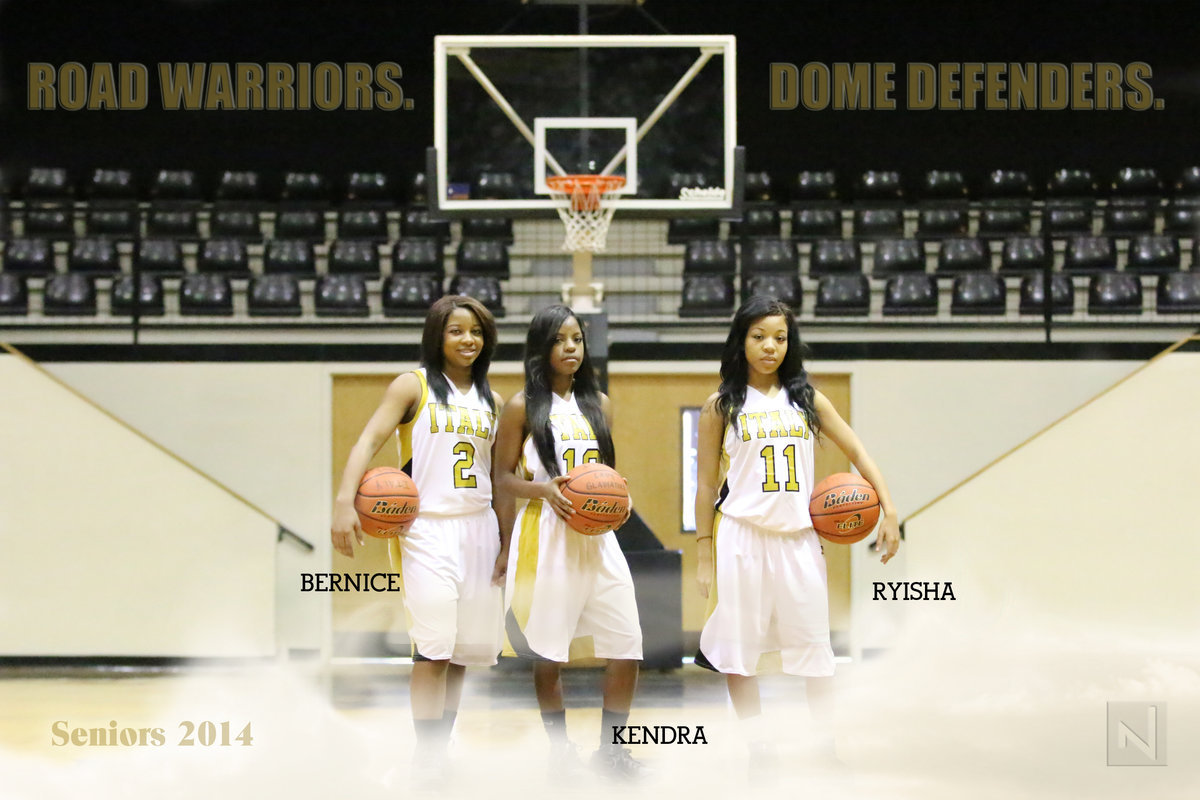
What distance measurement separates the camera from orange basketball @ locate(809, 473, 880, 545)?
Result: 3.83 meters

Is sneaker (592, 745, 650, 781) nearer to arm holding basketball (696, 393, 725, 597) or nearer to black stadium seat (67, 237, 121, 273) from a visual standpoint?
arm holding basketball (696, 393, 725, 597)

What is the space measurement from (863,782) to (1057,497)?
310 cm

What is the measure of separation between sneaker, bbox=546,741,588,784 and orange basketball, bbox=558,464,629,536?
0.79 meters

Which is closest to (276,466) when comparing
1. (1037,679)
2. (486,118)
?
(486,118)

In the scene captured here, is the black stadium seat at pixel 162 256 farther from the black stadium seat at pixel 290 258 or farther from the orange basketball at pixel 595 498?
the orange basketball at pixel 595 498

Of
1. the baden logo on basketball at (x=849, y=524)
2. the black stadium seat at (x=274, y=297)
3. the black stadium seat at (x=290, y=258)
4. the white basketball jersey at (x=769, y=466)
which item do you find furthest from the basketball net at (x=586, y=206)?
the black stadium seat at (x=290, y=258)

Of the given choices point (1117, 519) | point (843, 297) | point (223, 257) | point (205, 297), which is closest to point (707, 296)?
point (843, 297)

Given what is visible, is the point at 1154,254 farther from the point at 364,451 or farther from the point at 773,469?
the point at 364,451

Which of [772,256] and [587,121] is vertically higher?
[587,121]

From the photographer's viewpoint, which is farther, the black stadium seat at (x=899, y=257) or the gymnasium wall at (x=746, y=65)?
the gymnasium wall at (x=746, y=65)

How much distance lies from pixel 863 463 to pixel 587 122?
2.70 meters

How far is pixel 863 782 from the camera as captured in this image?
3.86m

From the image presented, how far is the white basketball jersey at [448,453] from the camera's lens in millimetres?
3936

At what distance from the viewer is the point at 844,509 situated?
3824 mm
